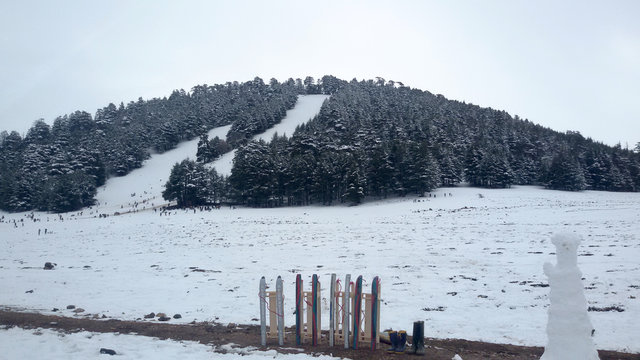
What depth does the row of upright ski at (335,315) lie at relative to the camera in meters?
8.76

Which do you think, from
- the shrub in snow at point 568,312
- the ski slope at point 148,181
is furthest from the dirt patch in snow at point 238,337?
the ski slope at point 148,181

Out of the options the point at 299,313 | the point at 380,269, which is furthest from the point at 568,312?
the point at 380,269

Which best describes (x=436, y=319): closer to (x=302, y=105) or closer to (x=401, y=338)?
(x=401, y=338)

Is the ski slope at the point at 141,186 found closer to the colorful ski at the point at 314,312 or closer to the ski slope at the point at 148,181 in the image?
the ski slope at the point at 148,181

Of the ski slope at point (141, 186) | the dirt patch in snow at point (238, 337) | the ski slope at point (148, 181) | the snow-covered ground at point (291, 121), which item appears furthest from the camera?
the snow-covered ground at point (291, 121)

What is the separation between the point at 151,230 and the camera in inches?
1380

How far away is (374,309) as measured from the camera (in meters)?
8.69

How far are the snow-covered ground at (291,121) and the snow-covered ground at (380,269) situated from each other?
5478cm

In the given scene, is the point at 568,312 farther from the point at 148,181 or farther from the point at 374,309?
the point at 148,181

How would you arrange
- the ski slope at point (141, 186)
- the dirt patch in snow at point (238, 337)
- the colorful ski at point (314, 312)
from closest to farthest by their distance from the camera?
1. the dirt patch in snow at point (238, 337)
2. the colorful ski at point (314, 312)
3. the ski slope at point (141, 186)

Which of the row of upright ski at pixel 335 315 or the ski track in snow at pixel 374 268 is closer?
the row of upright ski at pixel 335 315

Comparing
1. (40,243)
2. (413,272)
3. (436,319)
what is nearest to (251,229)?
(40,243)

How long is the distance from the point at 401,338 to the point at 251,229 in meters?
25.9

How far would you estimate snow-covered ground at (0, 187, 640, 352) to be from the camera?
35.7 ft
